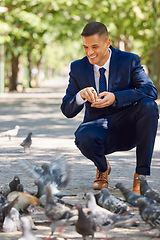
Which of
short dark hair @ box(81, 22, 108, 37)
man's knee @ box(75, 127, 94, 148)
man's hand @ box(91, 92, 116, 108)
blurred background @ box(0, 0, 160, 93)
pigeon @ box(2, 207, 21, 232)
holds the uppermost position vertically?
blurred background @ box(0, 0, 160, 93)

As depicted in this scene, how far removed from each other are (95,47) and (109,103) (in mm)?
659

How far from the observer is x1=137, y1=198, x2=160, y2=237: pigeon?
411 cm

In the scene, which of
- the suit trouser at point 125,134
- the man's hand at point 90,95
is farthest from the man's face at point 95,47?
the suit trouser at point 125,134

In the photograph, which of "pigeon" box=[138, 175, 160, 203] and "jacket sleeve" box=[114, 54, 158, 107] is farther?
"jacket sleeve" box=[114, 54, 158, 107]

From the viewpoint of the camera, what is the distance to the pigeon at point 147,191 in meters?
4.89

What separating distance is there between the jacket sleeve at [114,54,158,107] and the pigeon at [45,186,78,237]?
70.9 inches

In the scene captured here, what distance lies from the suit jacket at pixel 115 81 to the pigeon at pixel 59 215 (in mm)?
1807

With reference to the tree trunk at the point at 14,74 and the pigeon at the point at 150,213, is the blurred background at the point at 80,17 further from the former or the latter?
the pigeon at the point at 150,213

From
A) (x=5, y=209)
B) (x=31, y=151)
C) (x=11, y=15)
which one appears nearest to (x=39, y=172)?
(x=5, y=209)

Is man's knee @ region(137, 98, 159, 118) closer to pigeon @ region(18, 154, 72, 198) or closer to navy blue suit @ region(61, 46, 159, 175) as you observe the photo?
navy blue suit @ region(61, 46, 159, 175)

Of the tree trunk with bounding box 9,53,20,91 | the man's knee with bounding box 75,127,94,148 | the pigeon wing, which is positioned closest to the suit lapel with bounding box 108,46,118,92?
the man's knee with bounding box 75,127,94,148

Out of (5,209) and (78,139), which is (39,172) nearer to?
(78,139)

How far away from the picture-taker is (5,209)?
14.0 feet

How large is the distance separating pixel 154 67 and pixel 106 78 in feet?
67.5
